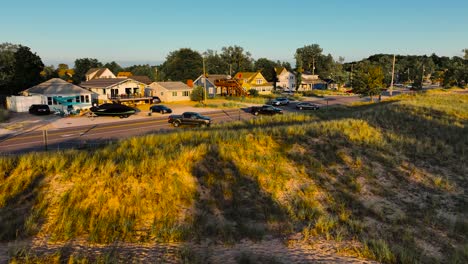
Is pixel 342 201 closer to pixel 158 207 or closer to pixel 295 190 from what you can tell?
pixel 295 190

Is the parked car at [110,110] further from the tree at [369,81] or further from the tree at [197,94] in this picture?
the tree at [369,81]

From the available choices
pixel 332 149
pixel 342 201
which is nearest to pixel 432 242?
pixel 342 201

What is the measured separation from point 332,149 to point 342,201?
663 cm

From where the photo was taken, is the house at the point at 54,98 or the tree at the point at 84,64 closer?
the house at the point at 54,98

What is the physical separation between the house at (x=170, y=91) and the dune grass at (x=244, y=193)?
39.2 m

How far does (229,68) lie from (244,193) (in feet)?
351

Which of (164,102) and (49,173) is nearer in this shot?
(49,173)

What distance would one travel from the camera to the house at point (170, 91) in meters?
59.2

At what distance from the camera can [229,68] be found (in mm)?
118250

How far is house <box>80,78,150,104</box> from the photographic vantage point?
2084 inches

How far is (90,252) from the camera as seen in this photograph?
9.78 metres

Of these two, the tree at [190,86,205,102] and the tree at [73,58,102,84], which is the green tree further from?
the tree at [73,58,102,84]

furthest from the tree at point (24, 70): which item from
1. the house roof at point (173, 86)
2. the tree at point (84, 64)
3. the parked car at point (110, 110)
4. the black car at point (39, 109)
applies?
the tree at point (84, 64)

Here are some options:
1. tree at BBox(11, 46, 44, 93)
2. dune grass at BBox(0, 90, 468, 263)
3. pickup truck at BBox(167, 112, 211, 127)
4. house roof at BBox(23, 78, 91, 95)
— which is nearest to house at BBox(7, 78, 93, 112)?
house roof at BBox(23, 78, 91, 95)
